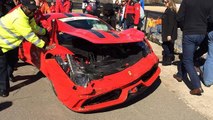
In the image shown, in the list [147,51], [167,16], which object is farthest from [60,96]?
[167,16]

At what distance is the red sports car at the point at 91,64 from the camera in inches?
180

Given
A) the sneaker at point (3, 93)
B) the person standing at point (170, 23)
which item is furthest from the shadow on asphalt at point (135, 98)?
the sneaker at point (3, 93)

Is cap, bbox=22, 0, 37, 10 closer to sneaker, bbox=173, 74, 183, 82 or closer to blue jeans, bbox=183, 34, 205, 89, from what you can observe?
blue jeans, bbox=183, 34, 205, 89

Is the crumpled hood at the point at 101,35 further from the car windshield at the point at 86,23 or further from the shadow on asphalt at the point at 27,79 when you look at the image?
the shadow on asphalt at the point at 27,79

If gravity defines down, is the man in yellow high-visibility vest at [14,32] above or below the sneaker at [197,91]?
above

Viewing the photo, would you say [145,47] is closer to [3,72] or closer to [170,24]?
[170,24]

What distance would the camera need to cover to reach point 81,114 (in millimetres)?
4781

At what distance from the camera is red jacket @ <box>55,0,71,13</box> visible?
11133mm

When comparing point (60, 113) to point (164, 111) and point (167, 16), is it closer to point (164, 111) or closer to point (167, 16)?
point (164, 111)

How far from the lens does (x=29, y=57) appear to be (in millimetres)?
6445

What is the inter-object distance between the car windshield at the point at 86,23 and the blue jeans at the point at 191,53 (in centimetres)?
173

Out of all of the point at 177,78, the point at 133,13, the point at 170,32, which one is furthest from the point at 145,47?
the point at 133,13

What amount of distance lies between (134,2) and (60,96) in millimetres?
6011

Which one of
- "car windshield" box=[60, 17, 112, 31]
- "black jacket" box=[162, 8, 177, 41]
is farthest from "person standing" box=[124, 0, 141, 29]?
"car windshield" box=[60, 17, 112, 31]
